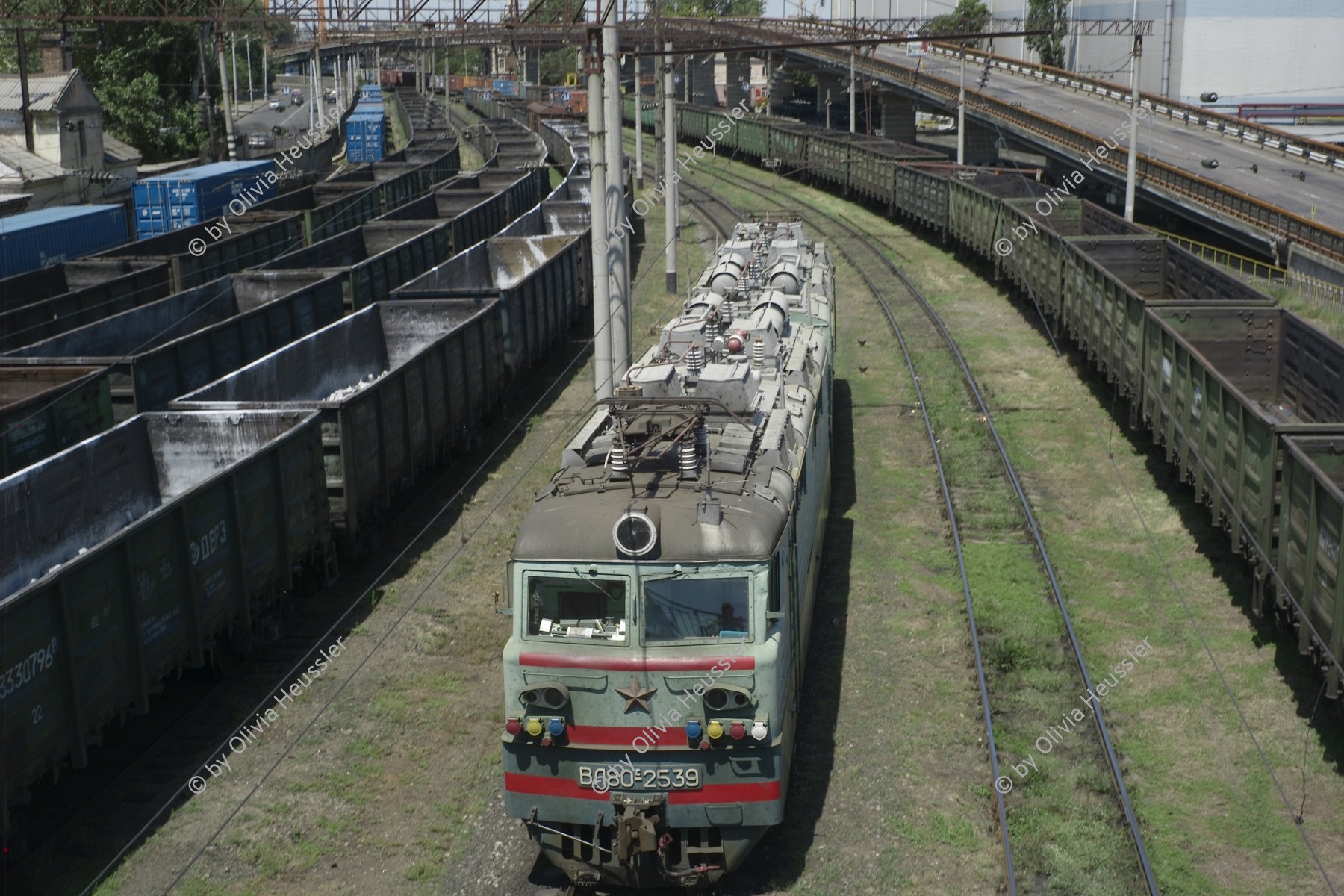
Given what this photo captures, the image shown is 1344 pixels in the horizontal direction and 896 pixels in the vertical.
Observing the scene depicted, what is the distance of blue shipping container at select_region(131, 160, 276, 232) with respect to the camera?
141 feet

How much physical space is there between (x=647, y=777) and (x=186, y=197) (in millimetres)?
38576

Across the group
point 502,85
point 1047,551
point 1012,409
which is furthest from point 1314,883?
point 502,85

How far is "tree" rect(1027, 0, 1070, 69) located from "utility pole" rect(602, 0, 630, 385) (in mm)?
54703

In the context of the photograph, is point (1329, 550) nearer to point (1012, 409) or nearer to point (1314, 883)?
point (1314, 883)

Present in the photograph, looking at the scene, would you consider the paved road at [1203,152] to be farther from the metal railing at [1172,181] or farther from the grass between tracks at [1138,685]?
the grass between tracks at [1138,685]

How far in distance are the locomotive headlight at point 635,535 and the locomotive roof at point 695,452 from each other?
8cm

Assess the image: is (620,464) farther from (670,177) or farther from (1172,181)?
(1172,181)

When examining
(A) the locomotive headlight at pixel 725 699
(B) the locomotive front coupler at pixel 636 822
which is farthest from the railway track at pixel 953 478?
(B) the locomotive front coupler at pixel 636 822

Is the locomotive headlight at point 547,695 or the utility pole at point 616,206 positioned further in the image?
the utility pole at point 616,206

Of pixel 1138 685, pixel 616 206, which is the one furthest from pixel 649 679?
pixel 616 206

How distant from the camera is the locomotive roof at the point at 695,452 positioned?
947 cm

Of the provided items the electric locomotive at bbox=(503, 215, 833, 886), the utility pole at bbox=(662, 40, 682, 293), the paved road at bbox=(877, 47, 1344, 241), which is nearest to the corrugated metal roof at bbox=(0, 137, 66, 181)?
the utility pole at bbox=(662, 40, 682, 293)

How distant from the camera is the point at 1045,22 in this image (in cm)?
6850

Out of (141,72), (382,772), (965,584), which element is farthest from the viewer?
(141,72)
